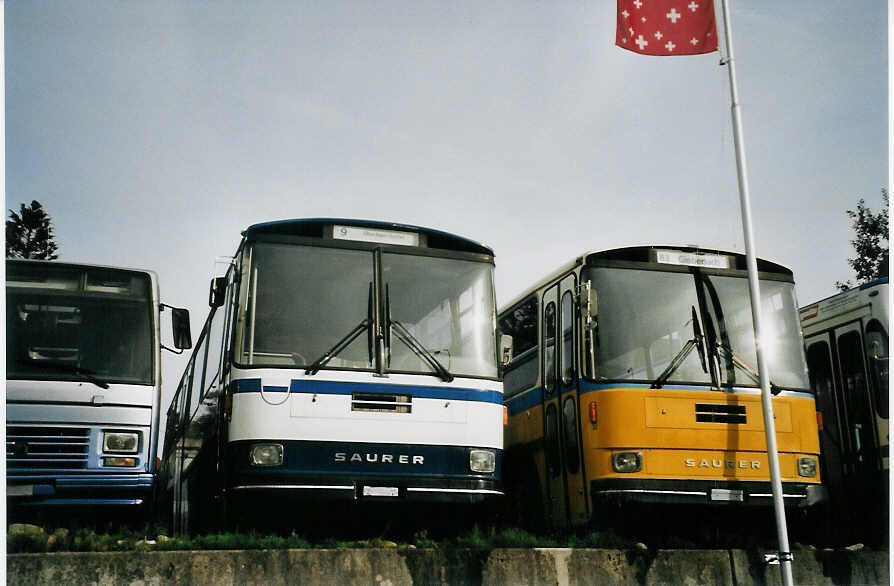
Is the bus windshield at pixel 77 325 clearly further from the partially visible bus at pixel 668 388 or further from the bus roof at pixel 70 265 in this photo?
the partially visible bus at pixel 668 388

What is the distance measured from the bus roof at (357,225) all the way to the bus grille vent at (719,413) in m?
2.58

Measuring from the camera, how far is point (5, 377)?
9.13 m

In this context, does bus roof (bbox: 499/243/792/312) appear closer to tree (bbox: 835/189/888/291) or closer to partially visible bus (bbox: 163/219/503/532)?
partially visible bus (bbox: 163/219/503/532)

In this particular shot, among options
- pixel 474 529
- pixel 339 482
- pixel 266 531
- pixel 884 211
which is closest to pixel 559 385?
pixel 474 529

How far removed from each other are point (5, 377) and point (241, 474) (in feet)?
8.43

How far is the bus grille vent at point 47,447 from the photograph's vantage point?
9.32 metres

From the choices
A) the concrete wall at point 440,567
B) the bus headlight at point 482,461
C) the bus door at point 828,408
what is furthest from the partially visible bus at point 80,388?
the bus door at point 828,408

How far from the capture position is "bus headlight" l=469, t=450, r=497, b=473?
29.8 feet

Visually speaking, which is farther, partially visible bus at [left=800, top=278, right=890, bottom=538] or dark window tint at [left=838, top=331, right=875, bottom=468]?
dark window tint at [left=838, top=331, right=875, bottom=468]

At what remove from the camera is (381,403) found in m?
8.87

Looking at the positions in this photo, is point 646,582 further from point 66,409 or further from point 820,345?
point 66,409

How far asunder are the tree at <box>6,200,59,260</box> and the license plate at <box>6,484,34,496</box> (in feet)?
7.82

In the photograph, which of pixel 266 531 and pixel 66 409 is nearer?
pixel 266 531

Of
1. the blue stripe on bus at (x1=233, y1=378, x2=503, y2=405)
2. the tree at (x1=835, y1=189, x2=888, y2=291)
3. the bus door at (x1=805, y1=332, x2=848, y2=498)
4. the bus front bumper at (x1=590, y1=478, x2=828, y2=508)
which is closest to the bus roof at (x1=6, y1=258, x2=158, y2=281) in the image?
the blue stripe on bus at (x1=233, y1=378, x2=503, y2=405)
